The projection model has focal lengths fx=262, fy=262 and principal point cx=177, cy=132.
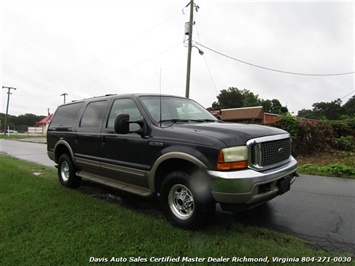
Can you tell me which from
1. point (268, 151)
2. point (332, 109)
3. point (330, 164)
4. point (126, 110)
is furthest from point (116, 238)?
point (332, 109)

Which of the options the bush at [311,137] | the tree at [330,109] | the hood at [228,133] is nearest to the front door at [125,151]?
the hood at [228,133]

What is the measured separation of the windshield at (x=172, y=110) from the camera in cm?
409

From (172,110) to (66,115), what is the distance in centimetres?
301

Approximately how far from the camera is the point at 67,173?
5.90 metres

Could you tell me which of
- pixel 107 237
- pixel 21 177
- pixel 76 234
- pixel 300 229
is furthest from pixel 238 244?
pixel 21 177

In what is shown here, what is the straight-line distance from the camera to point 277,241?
3141 millimetres

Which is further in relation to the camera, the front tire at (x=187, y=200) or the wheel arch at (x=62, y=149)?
the wheel arch at (x=62, y=149)

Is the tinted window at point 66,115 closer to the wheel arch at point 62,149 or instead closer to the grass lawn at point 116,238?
the wheel arch at point 62,149

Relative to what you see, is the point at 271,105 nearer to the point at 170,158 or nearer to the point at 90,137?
the point at 90,137

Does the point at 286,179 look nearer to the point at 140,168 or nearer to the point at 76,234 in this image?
the point at 140,168

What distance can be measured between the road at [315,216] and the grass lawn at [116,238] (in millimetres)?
294

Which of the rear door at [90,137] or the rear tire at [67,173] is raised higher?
the rear door at [90,137]

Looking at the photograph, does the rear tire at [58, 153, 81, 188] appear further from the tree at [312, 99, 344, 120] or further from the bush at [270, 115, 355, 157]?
the tree at [312, 99, 344, 120]

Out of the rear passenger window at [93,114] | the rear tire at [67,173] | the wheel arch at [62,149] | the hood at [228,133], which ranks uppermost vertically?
the rear passenger window at [93,114]
